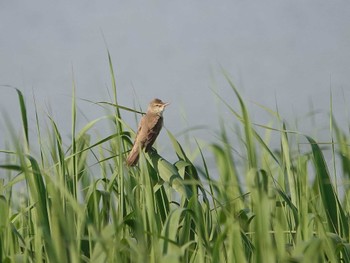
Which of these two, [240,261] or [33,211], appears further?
[33,211]

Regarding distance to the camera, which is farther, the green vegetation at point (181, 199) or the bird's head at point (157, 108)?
the bird's head at point (157, 108)

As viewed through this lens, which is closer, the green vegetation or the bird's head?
the green vegetation

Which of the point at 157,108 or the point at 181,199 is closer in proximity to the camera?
the point at 181,199

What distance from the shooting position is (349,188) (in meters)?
3.45

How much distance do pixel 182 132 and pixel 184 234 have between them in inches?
25.3

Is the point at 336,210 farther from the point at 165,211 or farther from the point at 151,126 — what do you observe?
the point at 151,126

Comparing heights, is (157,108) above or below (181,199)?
above

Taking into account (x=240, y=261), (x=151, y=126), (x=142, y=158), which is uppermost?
(x=151, y=126)

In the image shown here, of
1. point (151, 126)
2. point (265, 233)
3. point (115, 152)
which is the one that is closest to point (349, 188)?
point (115, 152)

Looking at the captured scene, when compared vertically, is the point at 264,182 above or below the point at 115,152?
below

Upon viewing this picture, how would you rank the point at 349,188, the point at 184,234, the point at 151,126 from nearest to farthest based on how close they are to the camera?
the point at 184,234 < the point at 349,188 < the point at 151,126

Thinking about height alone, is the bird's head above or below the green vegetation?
above

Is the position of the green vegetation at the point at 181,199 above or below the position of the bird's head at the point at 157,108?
below

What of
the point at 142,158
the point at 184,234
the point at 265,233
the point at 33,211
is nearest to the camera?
the point at 265,233
